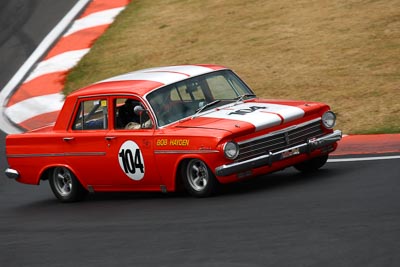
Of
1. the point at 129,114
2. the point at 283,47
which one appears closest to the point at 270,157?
the point at 129,114

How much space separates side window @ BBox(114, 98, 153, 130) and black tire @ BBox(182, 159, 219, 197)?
2.58 ft

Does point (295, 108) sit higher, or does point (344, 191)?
point (295, 108)

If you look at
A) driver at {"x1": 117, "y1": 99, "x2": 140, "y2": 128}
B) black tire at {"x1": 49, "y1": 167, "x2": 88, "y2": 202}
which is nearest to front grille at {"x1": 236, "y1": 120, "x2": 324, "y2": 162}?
driver at {"x1": 117, "y1": 99, "x2": 140, "y2": 128}

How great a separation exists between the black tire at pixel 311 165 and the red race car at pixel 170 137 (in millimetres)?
11

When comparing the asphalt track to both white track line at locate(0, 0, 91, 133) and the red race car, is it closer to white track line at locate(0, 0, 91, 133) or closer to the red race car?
the red race car

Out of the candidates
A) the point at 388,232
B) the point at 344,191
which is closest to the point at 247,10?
the point at 344,191

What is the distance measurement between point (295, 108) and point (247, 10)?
8.97 metres

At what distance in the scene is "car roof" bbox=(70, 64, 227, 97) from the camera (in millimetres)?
10680

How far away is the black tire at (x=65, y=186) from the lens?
11.2m

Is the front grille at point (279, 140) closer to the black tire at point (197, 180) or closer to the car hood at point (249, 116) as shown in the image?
the car hood at point (249, 116)

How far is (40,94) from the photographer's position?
17.2 metres

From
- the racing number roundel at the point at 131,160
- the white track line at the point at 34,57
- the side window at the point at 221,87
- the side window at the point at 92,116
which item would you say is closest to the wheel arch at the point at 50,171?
the side window at the point at 92,116

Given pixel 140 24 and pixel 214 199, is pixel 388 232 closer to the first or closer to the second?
pixel 214 199

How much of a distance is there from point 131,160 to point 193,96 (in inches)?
38.2
